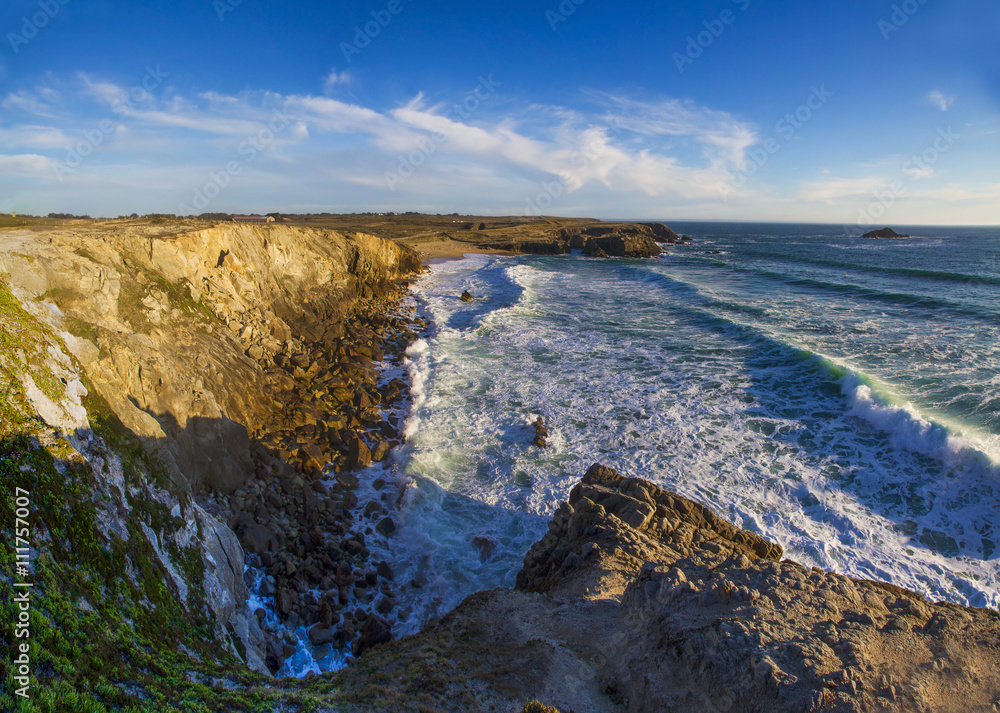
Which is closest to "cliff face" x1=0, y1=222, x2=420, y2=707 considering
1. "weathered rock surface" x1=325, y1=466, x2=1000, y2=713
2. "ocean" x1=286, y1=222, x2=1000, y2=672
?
"weathered rock surface" x1=325, y1=466, x2=1000, y2=713

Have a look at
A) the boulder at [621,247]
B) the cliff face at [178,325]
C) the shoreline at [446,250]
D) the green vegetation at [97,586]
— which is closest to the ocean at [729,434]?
the green vegetation at [97,586]

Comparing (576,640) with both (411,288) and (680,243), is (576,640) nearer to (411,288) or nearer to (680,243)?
(411,288)

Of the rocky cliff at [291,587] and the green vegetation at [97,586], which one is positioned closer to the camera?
the green vegetation at [97,586]

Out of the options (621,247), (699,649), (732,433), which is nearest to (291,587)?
(699,649)

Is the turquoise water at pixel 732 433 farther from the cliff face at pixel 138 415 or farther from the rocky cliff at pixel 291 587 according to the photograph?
the cliff face at pixel 138 415

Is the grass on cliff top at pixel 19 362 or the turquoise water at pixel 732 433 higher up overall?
the grass on cliff top at pixel 19 362

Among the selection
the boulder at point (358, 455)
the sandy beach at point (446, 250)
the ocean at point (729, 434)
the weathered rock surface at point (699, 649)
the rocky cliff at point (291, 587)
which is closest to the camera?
the rocky cliff at point (291, 587)

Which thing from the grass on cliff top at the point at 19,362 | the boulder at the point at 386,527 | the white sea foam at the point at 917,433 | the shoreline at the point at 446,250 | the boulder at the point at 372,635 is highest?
the shoreline at the point at 446,250
